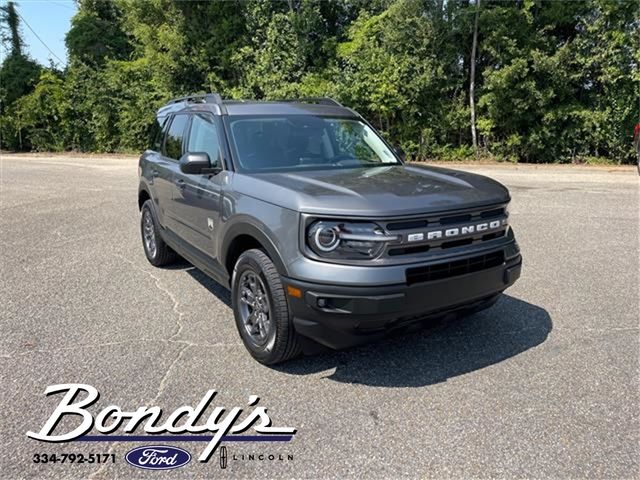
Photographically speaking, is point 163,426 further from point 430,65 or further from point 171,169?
point 430,65

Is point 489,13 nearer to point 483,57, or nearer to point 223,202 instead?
point 483,57

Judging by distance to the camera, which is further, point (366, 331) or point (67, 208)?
point (67, 208)

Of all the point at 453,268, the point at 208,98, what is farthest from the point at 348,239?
the point at 208,98

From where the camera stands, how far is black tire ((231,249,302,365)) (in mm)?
3207

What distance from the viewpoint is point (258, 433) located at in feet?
9.20

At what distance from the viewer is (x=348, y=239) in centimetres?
298

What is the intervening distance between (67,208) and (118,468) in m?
8.81

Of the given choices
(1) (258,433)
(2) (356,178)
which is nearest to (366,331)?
(1) (258,433)

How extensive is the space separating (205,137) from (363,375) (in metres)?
2.51

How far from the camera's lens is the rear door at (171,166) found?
16.6ft

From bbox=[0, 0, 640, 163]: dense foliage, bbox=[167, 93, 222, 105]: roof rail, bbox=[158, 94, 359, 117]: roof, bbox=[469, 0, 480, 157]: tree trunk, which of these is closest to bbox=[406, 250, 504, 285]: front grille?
bbox=[158, 94, 359, 117]: roof

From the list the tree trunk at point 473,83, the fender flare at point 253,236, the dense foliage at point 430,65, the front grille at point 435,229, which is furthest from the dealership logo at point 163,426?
the tree trunk at point 473,83

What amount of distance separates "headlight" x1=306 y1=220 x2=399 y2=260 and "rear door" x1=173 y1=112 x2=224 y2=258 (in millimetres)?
1213

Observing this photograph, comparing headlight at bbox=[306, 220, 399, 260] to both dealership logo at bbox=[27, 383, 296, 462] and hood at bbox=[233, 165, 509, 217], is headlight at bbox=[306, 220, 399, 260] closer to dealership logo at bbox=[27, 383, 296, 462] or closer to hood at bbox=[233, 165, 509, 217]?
hood at bbox=[233, 165, 509, 217]
